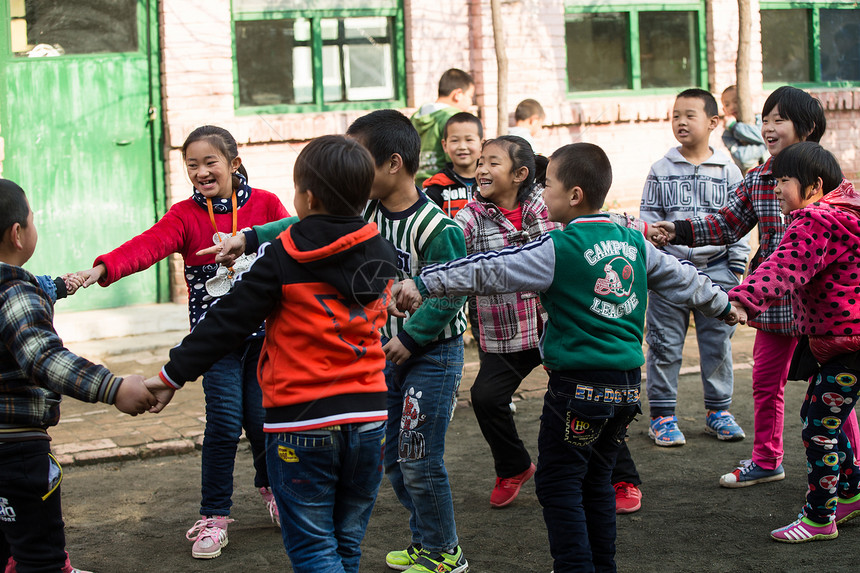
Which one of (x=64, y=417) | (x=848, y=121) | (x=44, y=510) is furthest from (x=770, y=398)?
(x=848, y=121)

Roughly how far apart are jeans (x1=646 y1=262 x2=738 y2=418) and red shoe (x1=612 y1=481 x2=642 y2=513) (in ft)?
4.14

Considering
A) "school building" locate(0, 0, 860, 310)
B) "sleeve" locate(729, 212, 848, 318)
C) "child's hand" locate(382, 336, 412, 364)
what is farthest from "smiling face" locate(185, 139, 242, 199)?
"school building" locate(0, 0, 860, 310)

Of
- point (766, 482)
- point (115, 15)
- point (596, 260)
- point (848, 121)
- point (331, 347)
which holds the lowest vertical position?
point (766, 482)

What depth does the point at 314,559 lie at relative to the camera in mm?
3064

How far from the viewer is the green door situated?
8.59m

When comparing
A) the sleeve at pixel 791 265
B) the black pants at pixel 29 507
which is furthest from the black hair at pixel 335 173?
the sleeve at pixel 791 265

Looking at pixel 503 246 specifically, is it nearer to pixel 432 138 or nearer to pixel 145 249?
pixel 145 249

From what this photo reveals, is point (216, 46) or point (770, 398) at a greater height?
point (216, 46)

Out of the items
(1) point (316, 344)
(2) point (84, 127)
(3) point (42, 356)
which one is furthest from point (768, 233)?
(2) point (84, 127)

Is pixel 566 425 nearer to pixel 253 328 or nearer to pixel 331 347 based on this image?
pixel 331 347

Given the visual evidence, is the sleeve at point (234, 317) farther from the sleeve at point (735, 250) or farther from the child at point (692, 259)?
the sleeve at point (735, 250)

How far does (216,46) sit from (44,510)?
6459mm

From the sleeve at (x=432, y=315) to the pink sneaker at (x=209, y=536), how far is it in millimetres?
1310

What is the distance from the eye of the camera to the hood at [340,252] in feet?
A: 9.97
